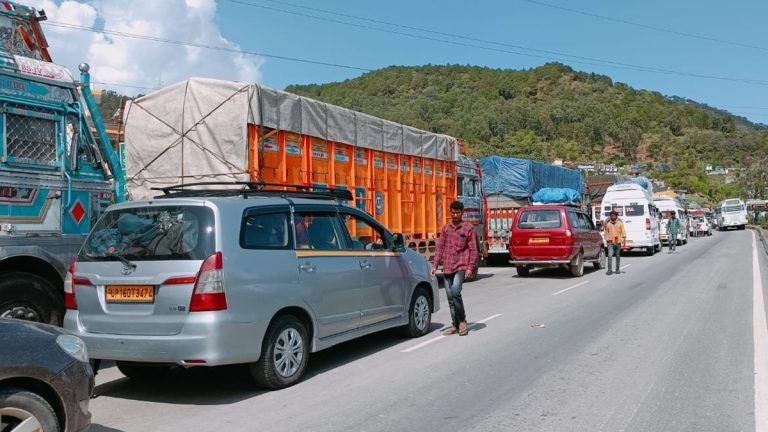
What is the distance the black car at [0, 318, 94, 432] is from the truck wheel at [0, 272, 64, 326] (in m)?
2.37

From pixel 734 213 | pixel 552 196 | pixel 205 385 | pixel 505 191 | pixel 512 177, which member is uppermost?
pixel 512 177

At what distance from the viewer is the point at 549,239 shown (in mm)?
15984

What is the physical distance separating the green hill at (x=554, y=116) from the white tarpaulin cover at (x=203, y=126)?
70.3 meters

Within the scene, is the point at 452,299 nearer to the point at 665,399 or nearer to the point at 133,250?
the point at 665,399

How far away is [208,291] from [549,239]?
40.1 feet

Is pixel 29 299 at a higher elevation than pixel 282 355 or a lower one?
higher

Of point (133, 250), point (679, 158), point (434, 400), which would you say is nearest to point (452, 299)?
point (434, 400)

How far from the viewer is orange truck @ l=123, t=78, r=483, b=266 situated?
9594 millimetres

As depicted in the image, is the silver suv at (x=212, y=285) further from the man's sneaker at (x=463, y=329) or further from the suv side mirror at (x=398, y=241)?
the man's sneaker at (x=463, y=329)

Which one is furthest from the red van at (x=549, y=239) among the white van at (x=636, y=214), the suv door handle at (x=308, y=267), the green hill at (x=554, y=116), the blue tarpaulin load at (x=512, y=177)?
the green hill at (x=554, y=116)

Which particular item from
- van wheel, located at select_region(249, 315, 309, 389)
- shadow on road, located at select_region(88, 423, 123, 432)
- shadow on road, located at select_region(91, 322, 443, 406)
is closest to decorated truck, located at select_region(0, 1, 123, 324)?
shadow on road, located at select_region(91, 322, 443, 406)

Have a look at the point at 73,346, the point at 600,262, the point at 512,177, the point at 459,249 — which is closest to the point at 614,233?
the point at 600,262

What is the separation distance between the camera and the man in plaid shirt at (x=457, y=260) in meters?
8.33

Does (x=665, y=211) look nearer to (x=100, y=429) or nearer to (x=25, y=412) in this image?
(x=100, y=429)
